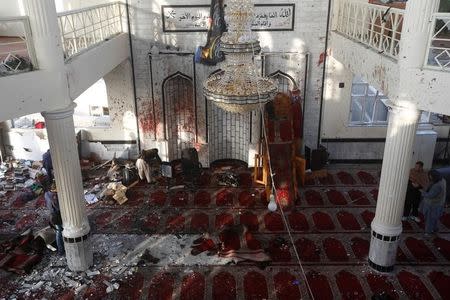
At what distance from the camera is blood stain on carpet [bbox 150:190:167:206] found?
1034cm

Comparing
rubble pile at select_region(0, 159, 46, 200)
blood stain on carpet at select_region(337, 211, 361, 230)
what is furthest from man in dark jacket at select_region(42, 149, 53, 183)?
blood stain on carpet at select_region(337, 211, 361, 230)

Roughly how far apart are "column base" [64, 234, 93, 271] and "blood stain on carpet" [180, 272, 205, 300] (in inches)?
73.4

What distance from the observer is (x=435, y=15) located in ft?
19.4

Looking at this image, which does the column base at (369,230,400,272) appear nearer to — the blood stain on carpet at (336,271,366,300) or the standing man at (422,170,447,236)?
the blood stain on carpet at (336,271,366,300)

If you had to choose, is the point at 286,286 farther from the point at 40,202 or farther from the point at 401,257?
the point at 40,202

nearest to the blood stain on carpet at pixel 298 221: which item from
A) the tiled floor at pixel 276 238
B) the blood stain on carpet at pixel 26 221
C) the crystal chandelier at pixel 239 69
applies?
the tiled floor at pixel 276 238

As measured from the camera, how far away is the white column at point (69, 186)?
22.7 feet

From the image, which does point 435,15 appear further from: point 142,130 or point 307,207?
point 142,130

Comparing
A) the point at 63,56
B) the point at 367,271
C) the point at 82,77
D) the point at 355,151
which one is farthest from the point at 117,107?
the point at 367,271

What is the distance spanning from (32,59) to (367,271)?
6737mm

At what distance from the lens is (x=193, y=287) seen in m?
7.53

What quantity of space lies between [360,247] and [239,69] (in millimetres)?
4653

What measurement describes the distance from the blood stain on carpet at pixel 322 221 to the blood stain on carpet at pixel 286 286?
5.95 feet

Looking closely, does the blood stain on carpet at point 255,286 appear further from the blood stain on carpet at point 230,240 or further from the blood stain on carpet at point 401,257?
the blood stain on carpet at point 401,257
